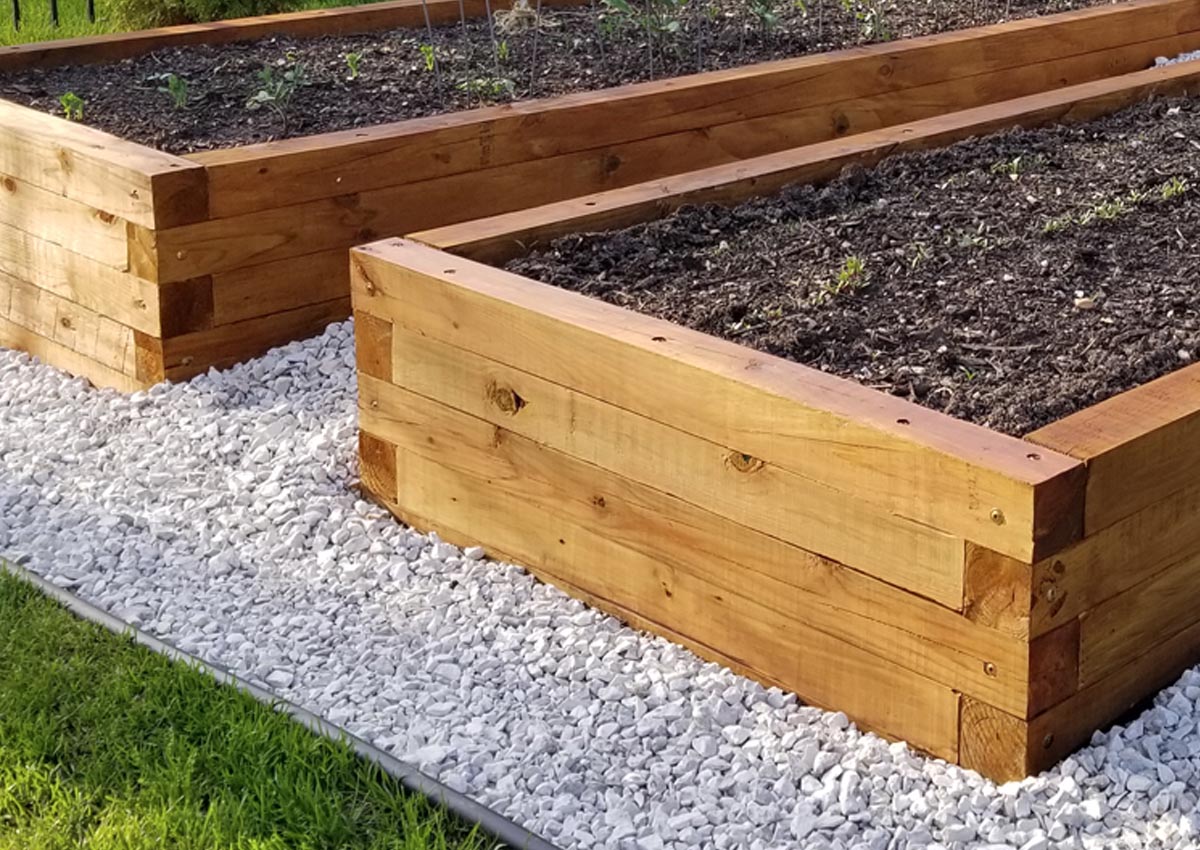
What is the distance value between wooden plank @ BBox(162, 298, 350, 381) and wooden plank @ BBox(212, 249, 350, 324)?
0.07ft

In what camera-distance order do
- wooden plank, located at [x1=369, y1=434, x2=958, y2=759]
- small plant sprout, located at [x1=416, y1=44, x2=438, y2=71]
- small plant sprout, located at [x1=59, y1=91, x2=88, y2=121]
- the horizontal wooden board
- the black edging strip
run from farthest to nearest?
small plant sprout, located at [x1=416, y1=44, x2=438, y2=71], small plant sprout, located at [x1=59, y1=91, x2=88, y2=121], the horizontal wooden board, wooden plank, located at [x1=369, y1=434, x2=958, y2=759], the black edging strip

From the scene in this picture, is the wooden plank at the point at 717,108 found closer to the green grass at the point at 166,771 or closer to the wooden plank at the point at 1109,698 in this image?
the green grass at the point at 166,771

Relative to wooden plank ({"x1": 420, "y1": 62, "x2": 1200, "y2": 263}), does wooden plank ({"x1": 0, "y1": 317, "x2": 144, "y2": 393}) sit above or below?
below

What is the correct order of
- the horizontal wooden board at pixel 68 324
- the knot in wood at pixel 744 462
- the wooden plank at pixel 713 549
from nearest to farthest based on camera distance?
the wooden plank at pixel 713 549, the knot in wood at pixel 744 462, the horizontal wooden board at pixel 68 324

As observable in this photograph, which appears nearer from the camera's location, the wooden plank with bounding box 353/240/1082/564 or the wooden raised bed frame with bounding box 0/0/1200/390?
the wooden plank with bounding box 353/240/1082/564

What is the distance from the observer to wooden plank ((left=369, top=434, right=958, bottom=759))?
268 cm

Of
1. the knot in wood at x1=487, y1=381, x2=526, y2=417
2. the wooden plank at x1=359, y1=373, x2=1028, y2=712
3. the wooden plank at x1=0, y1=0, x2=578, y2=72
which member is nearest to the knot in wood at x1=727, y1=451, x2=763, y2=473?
the wooden plank at x1=359, y1=373, x2=1028, y2=712

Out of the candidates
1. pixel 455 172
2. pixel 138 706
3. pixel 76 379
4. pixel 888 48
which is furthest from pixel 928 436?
pixel 888 48

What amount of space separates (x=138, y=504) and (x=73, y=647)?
658mm

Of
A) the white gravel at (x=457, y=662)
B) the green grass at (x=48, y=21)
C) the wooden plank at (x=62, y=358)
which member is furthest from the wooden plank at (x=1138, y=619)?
the green grass at (x=48, y=21)

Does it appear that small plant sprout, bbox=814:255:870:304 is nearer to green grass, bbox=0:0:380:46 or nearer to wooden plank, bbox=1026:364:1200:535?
wooden plank, bbox=1026:364:1200:535

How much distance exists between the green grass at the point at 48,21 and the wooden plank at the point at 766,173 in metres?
4.19

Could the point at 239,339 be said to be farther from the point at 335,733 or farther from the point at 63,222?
the point at 335,733

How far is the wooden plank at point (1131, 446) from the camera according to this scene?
2.51 m
